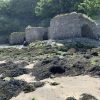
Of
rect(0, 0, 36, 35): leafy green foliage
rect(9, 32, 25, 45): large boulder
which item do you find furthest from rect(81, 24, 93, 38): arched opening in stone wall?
rect(0, 0, 36, 35): leafy green foliage

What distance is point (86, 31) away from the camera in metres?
54.0

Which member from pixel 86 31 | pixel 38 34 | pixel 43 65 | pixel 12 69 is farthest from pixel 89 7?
pixel 12 69

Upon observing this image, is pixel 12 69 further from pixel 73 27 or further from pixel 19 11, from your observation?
pixel 19 11

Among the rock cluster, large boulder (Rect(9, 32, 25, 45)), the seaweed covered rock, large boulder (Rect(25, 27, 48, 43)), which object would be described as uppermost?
the rock cluster

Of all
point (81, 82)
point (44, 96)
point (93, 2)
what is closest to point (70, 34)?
point (93, 2)

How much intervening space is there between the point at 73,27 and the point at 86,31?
281 cm

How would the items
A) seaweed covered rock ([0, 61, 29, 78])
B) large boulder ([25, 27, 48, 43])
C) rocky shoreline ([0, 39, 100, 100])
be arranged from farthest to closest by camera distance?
large boulder ([25, 27, 48, 43]) < seaweed covered rock ([0, 61, 29, 78]) < rocky shoreline ([0, 39, 100, 100])

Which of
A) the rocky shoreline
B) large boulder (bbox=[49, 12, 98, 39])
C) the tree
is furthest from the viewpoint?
the tree

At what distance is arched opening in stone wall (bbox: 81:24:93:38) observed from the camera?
5319 centimetres

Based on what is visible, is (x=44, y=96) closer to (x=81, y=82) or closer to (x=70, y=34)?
(x=81, y=82)

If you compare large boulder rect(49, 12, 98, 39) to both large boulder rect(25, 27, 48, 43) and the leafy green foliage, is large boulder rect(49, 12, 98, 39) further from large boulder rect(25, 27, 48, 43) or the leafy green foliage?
the leafy green foliage

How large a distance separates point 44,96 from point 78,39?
23971 millimetres

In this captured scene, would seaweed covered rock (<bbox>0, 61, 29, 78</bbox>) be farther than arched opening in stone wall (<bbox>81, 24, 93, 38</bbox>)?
No

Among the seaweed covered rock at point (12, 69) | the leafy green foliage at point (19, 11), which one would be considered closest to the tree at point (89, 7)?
the leafy green foliage at point (19, 11)
